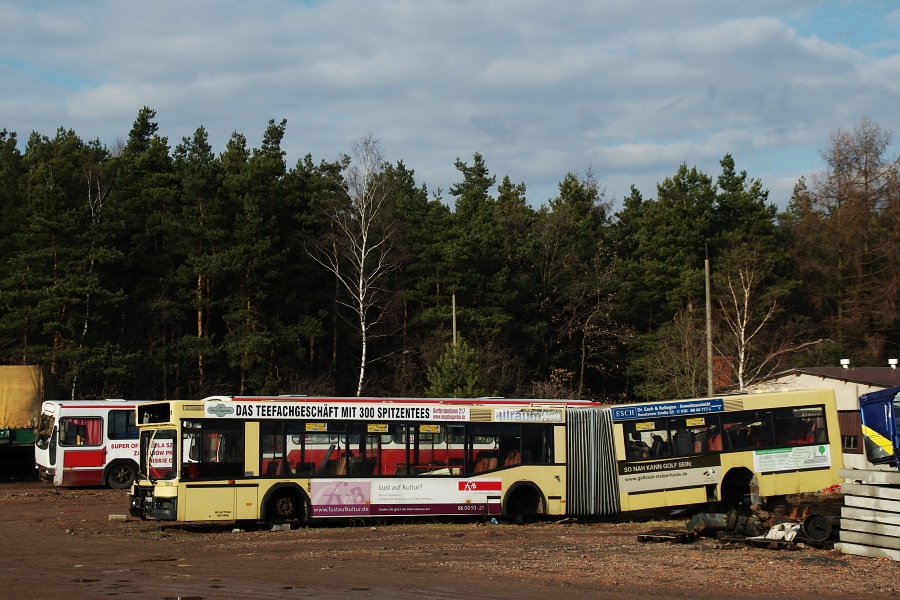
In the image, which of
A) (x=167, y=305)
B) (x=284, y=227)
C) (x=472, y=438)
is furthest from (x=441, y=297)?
(x=472, y=438)

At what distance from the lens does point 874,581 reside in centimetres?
1358

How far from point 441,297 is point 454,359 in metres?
17.8

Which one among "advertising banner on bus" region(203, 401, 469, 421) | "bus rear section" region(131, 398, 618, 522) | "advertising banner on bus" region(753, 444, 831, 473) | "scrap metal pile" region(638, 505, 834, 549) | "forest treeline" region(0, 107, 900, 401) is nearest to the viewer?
"scrap metal pile" region(638, 505, 834, 549)

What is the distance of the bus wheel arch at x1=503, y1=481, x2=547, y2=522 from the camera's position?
72.6 ft

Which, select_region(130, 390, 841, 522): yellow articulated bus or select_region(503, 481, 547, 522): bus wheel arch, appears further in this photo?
select_region(503, 481, 547, 522): bus wheel arch

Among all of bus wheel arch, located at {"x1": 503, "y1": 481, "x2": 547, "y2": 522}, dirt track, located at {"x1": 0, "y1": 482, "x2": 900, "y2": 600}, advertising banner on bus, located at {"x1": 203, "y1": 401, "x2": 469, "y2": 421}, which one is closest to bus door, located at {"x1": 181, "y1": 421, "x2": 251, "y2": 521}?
advertising banner on bus, located at {"x1": 203, "y1": 401, "x2": 469, "y2": 421}

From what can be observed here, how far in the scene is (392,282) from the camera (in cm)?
5678

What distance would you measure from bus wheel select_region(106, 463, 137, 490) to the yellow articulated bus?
11136 mm

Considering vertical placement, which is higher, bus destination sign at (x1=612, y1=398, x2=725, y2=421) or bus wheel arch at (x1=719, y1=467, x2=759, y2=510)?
bus destination sign at (x1=612, y1=398, x2=725, y2=421)

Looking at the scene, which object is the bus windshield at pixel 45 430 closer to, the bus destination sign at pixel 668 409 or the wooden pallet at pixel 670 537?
the bus destination sign at pixel 668 409

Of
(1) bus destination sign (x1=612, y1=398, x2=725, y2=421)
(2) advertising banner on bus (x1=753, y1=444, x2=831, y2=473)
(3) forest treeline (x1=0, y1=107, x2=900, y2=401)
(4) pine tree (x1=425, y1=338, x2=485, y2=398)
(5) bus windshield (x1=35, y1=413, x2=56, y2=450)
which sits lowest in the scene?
(2) advertising banner on bus (x1=753, y1=444, x2=831, y2=473)

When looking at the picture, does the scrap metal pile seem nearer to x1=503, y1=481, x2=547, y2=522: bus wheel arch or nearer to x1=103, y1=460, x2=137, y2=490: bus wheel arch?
x1=503, y1=481, x2=547, y2=522: bus wheel arch

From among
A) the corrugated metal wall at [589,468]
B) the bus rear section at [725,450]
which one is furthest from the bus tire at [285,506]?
the bus rear section at [725,450]

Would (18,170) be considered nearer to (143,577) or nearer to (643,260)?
(643,260)
